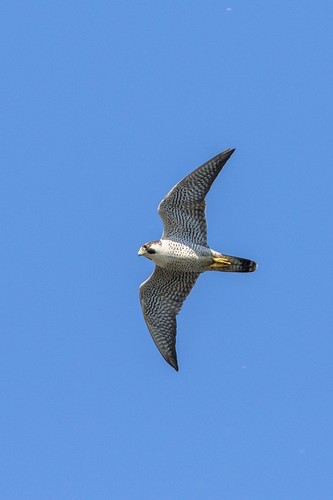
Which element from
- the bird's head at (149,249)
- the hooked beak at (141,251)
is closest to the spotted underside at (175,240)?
the bird's head at (149,249)

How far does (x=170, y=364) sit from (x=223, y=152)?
4.05 meters

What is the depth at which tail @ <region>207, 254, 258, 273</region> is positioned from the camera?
74.9 ft

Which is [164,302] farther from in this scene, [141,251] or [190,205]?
[190,205]

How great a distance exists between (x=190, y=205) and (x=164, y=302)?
2.15 metres

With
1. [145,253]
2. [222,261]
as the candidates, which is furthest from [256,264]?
[145,253]

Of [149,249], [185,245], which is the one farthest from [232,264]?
[149,249]

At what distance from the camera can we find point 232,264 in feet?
75.1

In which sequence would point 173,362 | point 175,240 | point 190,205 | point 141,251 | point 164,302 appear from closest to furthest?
point 190,205 < point 141,251 < point 175,240 < point 173,362 < point 164,302

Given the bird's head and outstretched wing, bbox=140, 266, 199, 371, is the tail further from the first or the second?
the bird's head

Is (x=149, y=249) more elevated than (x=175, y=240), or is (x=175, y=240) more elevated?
(x=175, y=240)

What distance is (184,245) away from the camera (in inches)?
901

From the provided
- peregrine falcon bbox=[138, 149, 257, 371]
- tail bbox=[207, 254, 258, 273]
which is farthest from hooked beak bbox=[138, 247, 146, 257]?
tail bbox=[207, 254, 258, 273]

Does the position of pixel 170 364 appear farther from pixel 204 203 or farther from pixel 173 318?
pixel 204 203

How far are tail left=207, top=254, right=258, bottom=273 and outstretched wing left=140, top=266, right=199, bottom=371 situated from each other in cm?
Result: 87
